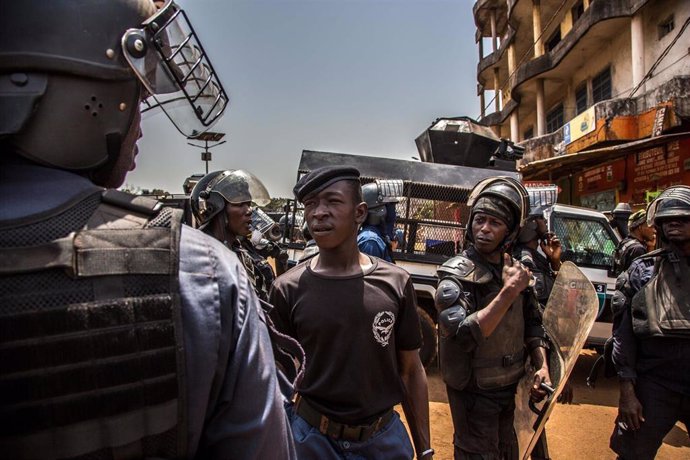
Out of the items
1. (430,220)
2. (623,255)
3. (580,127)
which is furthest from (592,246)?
A: (580,127)

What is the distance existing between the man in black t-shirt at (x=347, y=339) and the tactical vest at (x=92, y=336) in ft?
3.77

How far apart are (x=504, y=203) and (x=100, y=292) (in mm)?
2403

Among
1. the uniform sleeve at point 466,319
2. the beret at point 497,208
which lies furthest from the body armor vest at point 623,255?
the uniform sleeve at point 466,319

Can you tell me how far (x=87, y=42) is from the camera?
91 cm

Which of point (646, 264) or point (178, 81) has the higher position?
point (178, 81)

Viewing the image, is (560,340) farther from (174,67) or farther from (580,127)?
(580,127)

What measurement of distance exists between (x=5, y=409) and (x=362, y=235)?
315 centimetres

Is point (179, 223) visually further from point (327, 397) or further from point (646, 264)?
point (646, 264)

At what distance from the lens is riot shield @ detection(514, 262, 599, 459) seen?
103 inches

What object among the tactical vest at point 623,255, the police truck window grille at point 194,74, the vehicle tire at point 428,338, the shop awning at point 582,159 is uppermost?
the shop awning at point 582,159

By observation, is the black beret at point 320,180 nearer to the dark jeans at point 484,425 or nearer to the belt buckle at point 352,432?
the belt buckle at point 352,432

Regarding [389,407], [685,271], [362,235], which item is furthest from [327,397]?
[685,271]

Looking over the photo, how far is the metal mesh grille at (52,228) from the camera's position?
29.9 inches

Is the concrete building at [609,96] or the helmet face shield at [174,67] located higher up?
the concrete building at [609,96]
